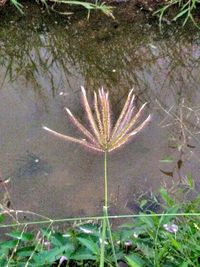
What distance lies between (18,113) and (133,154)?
59 cm

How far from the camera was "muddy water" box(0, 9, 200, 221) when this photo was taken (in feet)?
7.13

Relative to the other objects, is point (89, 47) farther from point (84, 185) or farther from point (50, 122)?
point (84, 185)

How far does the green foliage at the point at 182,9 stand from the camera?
9.73 ft

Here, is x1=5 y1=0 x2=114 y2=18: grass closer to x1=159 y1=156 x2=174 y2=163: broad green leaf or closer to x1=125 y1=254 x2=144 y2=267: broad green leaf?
x1=159 y1=156 x2=174 y2=163: broad green leaf

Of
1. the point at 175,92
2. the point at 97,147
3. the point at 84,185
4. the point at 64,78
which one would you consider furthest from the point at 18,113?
the point at 97,147

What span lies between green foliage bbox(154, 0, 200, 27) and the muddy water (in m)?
0.09

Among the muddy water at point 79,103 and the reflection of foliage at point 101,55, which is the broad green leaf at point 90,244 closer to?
the muddy water at point 79,103

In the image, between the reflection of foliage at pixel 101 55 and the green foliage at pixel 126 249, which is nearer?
the green foliage at pixel 126 249

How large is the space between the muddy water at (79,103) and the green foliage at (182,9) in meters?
0.09

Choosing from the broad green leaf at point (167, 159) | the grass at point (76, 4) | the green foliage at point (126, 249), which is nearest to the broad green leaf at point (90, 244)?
the green foliage at point (126, 249)

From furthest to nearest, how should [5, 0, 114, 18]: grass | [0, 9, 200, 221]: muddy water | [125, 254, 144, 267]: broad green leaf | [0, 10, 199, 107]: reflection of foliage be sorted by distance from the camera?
[5, 0, 114, 18]: grass
[0, 10, 199, 107]: reflection of foliage
[0, 9, 200, 221]: muddy water
[125, 254, 144, 267]: broad green leaf

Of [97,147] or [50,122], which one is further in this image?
[50,122]

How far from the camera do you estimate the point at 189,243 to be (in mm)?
1377

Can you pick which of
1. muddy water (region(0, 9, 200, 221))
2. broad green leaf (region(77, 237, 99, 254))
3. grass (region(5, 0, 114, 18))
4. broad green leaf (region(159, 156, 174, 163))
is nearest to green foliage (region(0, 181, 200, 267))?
broad green leaf (region(77, 237, 99, 254))
